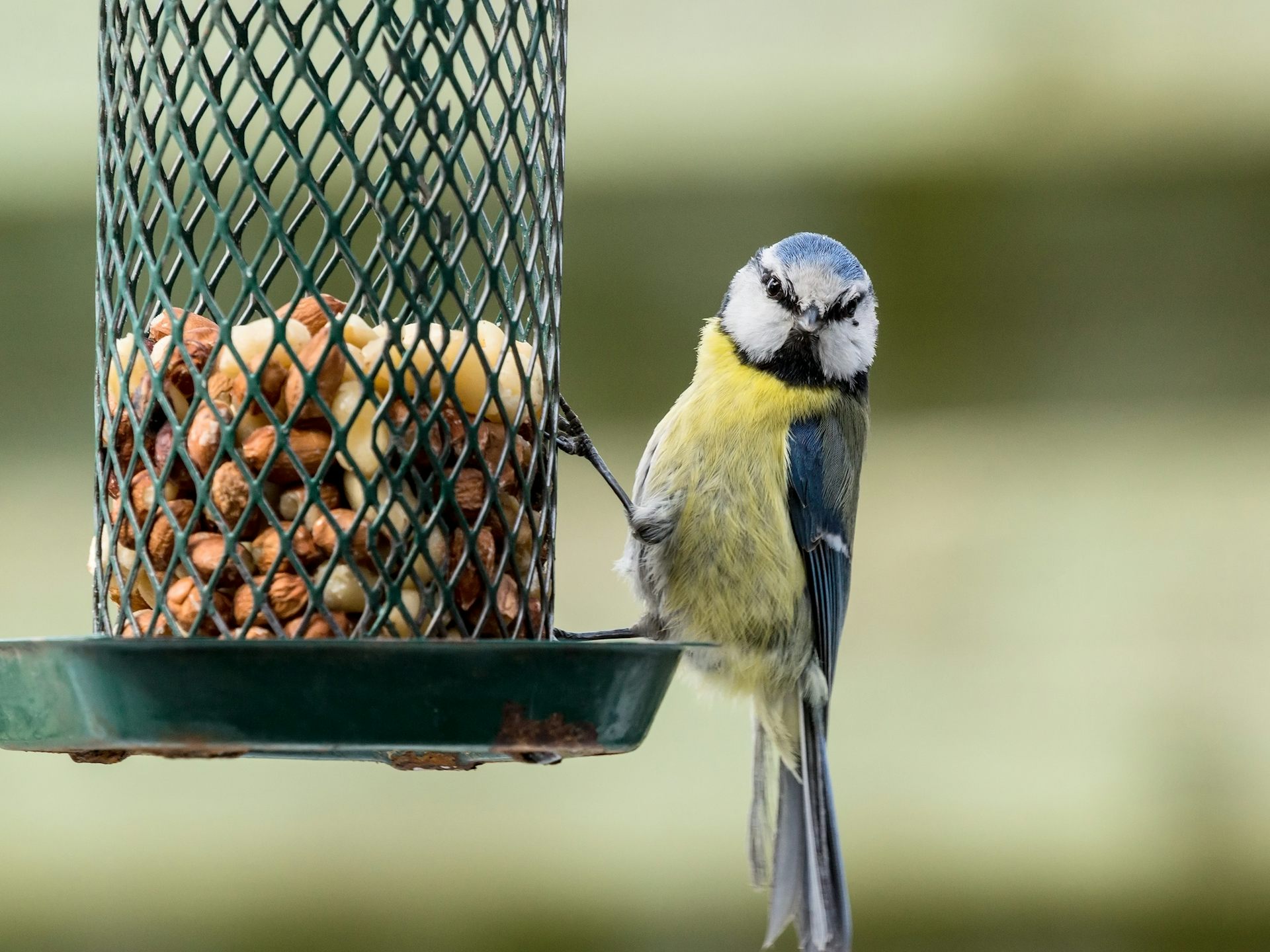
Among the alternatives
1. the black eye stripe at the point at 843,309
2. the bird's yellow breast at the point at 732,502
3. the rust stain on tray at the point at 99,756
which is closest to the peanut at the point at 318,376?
the rust stain on tray at the point at 99,756

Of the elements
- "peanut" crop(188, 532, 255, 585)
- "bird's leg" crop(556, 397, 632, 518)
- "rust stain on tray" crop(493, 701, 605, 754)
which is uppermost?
"bird's leg" crop(556, 397, 632, 518)

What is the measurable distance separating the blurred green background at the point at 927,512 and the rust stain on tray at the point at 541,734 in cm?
155

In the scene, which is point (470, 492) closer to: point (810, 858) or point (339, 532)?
point (339, 532)

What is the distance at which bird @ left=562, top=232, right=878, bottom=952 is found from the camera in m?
1.98

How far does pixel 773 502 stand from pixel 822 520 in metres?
0.11

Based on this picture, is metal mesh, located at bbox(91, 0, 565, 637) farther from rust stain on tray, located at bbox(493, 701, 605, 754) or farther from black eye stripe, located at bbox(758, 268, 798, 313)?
black eye stripe, located at bbox(758, 268, 798, 313)

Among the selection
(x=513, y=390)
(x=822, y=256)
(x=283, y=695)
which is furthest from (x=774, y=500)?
(x=283, y=695)

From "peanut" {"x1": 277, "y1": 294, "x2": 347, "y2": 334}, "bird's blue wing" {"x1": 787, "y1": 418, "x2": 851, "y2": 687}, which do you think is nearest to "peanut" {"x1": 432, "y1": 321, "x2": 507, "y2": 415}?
"peanut" {"x1": 277, "y1": 294, "x2": 347, "y2": 334}

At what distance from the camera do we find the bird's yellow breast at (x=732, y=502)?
1982mm

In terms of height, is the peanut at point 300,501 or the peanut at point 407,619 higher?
the peanut at point 300,501

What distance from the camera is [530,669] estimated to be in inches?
45.6

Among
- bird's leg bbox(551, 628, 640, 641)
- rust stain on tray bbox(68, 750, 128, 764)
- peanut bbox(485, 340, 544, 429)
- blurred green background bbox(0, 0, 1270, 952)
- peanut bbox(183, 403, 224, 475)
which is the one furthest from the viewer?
blurred green background bbox(0, 0, 1270, 952)

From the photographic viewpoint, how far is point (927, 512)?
2809 millimetres

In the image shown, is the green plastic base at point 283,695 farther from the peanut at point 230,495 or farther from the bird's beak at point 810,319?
the bird's beak at point 810,319
